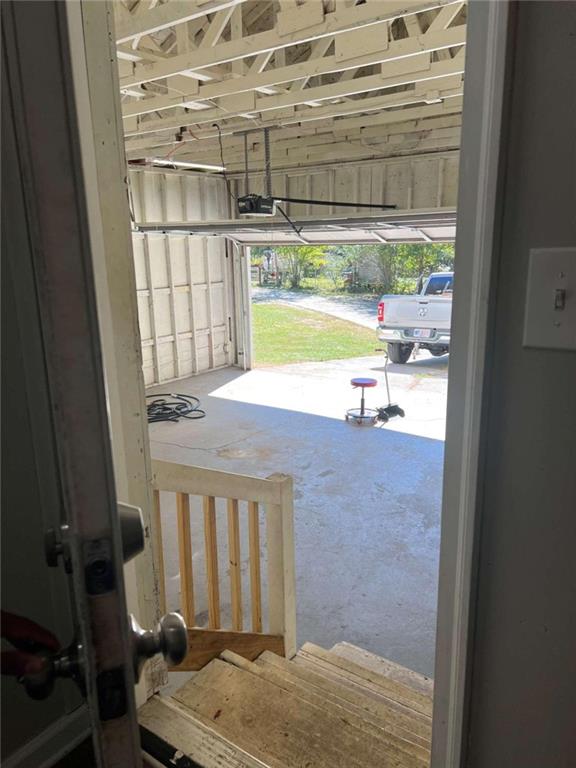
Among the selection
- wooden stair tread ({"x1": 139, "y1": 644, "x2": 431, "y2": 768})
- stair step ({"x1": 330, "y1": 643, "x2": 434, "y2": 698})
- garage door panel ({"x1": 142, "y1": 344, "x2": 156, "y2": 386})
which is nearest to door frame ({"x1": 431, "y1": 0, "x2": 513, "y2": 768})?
wooden stair tread ({"x1": 139, "y1": 644, "x2": 431, "y2": 768})

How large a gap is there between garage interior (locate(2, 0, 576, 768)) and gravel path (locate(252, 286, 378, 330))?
11.4 metres

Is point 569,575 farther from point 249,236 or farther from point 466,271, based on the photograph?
point 249,236

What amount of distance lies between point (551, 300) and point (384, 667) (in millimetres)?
2446

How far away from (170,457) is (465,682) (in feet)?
16.6

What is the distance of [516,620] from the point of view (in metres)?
0.93

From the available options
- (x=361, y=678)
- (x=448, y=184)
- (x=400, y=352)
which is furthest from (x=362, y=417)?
(x=361, y=678)

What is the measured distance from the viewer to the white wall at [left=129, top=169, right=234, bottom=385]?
8328 millimetres

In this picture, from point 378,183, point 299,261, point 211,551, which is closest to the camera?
point 211,551

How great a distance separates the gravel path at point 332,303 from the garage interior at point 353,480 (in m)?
11.4

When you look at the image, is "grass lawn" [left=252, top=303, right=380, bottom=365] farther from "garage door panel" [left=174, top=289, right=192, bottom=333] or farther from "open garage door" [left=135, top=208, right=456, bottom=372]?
"garage door panel" [left=174, top=289, right=192, bottom=333]

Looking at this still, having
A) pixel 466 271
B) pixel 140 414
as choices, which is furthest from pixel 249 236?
pixel 466 271

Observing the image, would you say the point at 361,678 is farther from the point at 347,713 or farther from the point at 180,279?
the point at 180,279

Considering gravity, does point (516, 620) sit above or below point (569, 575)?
below

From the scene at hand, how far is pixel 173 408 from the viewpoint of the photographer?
24.7ft
